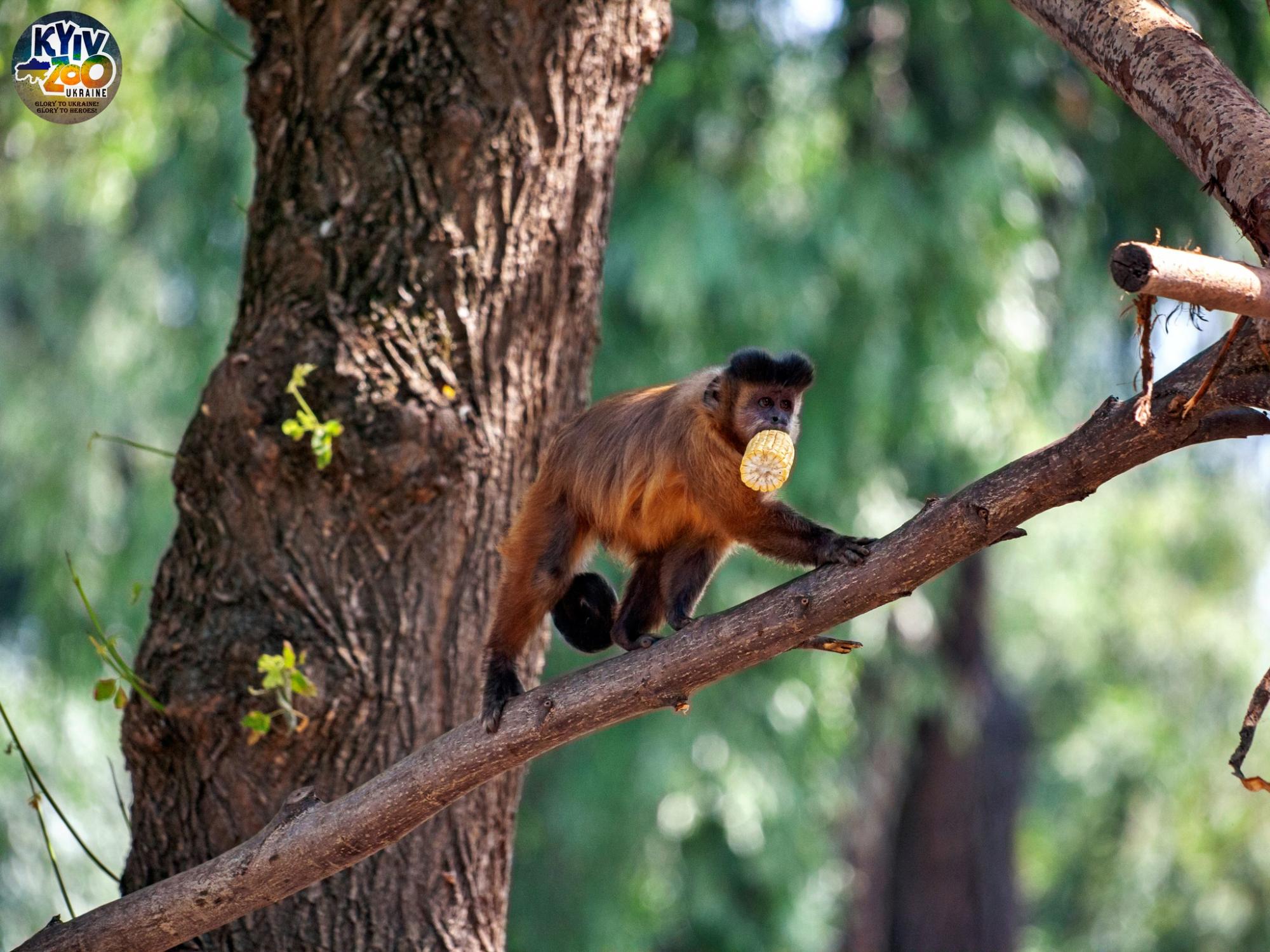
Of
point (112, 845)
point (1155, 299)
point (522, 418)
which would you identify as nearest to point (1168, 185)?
point (522, 418)

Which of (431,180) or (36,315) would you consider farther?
(36,315)

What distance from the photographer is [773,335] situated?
29.5 ft

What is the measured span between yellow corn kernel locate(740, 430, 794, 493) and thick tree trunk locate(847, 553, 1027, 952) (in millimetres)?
9292

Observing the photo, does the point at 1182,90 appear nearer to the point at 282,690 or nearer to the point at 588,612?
the point at 588,612

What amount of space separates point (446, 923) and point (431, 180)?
6.71 ft

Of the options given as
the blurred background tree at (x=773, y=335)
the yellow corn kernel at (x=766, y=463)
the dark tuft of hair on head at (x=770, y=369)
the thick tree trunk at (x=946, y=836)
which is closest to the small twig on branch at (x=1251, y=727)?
the yellow corn kernel at (x=766, y=463)

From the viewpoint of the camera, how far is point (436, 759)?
302 cm

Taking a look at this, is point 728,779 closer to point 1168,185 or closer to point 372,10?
point 1168,185

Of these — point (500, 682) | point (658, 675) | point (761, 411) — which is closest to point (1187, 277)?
point (658, 675)

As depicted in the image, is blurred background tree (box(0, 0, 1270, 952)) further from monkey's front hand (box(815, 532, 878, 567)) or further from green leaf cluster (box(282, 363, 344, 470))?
monkey's front hand (box(815, 532, 878, 567))

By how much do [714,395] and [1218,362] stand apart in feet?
5.33

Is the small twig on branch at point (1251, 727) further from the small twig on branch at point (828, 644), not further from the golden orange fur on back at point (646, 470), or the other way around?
the golden orange fur on back at point (646, 470)

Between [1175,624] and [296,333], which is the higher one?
[296,333]

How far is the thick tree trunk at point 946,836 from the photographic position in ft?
41.8
